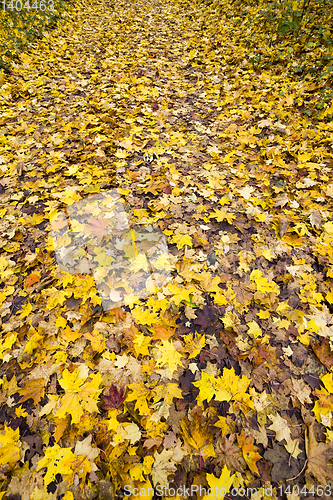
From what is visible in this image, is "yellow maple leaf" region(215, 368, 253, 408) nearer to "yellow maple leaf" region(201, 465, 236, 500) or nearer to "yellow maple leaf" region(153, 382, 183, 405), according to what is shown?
"yellow maple leaf" region(153, 382, 183, 405)

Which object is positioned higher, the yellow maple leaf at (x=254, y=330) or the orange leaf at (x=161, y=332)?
the yellow maple leaf at (x=254, y=330)

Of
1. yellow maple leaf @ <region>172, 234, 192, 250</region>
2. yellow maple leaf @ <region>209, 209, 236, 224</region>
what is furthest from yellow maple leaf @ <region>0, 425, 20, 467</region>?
yellow maple leaf @ <region>209, 209, 236, 224</region>

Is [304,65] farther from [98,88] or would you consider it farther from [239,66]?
[98,88]

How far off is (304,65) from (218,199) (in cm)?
356

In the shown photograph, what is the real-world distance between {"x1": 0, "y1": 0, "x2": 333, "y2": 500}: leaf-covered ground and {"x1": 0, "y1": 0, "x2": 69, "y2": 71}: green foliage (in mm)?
1946

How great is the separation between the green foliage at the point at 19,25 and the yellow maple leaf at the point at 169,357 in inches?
250

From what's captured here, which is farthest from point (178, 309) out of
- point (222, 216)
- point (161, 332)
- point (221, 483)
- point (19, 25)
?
point (19, 25)

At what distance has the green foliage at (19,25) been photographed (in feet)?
16.8

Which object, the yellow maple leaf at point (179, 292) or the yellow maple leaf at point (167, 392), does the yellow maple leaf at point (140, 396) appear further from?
the yellow maple leaf at point (179, 292)

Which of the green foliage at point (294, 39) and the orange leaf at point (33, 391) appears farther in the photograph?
the green foliage at point (294, 39)

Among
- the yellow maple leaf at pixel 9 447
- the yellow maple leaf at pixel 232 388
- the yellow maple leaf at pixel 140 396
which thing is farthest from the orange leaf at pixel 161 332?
the yellow maple leaf at pixel 9 447

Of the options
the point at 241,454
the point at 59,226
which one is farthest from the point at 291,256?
the point at 59,226

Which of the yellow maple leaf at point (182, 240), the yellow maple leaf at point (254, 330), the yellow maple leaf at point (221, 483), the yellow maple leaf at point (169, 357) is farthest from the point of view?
the yellow maple leaf at point (182, 240)

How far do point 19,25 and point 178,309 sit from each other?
8016 millimetres
